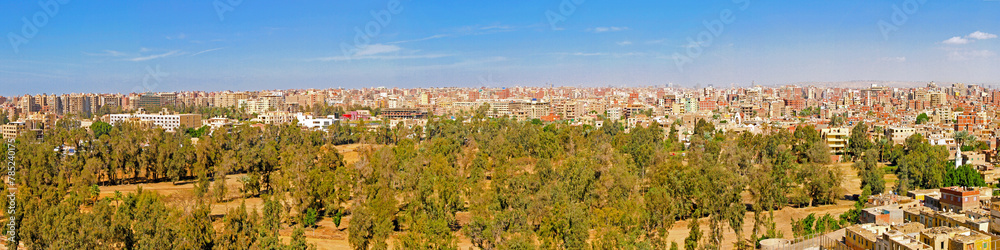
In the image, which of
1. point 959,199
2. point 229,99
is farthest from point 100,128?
point 959,199

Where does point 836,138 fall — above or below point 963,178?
above

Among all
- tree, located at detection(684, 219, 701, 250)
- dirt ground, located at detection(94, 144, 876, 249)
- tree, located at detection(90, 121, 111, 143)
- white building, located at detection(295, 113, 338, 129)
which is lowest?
dirt ground, located at detection(94, 144, 876, 249)

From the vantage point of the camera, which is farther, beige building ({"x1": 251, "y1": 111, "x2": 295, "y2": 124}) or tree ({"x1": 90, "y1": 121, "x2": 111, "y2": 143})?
beige building ({"x1": 251, "y1": 111, "x2": 295, "y2": 124})

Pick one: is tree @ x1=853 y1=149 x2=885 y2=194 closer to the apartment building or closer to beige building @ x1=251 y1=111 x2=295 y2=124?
the apartment building

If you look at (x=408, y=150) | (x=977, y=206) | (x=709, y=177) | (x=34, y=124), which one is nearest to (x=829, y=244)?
(x=709, y=177)

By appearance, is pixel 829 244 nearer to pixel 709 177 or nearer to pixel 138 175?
pixel 709 177

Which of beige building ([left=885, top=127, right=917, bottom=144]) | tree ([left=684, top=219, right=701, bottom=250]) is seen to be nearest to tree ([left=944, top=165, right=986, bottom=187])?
tree ([left=684, top=219, right=701, bottom=250])

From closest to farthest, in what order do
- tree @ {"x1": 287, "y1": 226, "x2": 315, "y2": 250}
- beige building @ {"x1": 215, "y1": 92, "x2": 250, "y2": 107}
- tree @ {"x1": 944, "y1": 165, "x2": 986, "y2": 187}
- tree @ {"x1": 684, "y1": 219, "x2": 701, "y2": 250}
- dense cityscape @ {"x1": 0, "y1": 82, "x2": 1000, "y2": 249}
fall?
tree @ {"x1": 287, "y1": 226, "x2": 315, "y2": 250}, tree @ {"x1": 684, "y1": 219, "x2": 701, "y2": 250}, dense cityscape @ {"x1": 0, "y1": 82, "x2": 1000, "y2": 249}, tree @ {"x1": 944, "y1": 165, "x2": 986, "y2": 187}, beige building @ {"x1": 215, "y1": 92, "x2": 250, "y2": 107}

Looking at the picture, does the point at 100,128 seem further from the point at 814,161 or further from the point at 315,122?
the point at 814,161

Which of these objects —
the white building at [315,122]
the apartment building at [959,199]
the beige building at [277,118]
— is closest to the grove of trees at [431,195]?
the apartment building at [959,199]

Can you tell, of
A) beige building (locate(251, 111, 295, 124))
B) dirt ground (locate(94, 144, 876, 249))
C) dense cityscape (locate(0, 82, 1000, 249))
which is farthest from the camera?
beige building (locate(251, 111, 295, 124))

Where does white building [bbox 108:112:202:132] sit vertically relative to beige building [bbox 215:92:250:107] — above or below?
below
